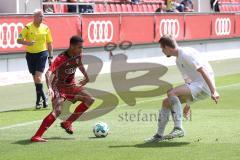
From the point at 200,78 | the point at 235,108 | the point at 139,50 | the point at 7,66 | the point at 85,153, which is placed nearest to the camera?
the point at 85,153

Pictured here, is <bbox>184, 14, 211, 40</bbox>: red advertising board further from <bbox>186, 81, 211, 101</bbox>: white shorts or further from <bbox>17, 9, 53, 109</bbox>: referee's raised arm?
<bbox>186, 81, 211, 101</bbox>: white shorts

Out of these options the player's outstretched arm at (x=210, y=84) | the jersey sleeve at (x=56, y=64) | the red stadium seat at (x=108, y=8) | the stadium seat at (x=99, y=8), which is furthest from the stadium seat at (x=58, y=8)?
the player's outstretched arm at (x=210, y=84)

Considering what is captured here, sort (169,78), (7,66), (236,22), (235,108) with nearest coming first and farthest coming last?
(235,108), (7,66), (169,78), (236,22)

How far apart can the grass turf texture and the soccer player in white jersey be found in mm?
320

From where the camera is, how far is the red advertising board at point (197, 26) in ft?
101

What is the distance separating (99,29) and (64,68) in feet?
43.1

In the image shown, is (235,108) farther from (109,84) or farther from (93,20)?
(93,20)

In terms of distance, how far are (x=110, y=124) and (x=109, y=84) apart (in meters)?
8.20

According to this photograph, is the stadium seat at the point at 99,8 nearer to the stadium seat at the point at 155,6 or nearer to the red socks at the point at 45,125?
the stadium seat at the point at 155,6

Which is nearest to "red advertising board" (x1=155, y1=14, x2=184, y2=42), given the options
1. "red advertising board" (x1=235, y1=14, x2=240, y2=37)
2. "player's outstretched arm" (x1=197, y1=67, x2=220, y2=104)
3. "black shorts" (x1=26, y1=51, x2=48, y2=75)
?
"red advertising board" (x1=235, y1=14, x2=240, y2=37)

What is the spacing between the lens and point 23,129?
13.2 metres

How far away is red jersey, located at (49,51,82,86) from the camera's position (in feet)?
39.5

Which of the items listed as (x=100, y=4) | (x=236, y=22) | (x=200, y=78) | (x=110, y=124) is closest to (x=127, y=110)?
(x=110, y=124)

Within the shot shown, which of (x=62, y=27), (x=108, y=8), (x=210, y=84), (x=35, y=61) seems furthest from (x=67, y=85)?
(x=108, y=8)
